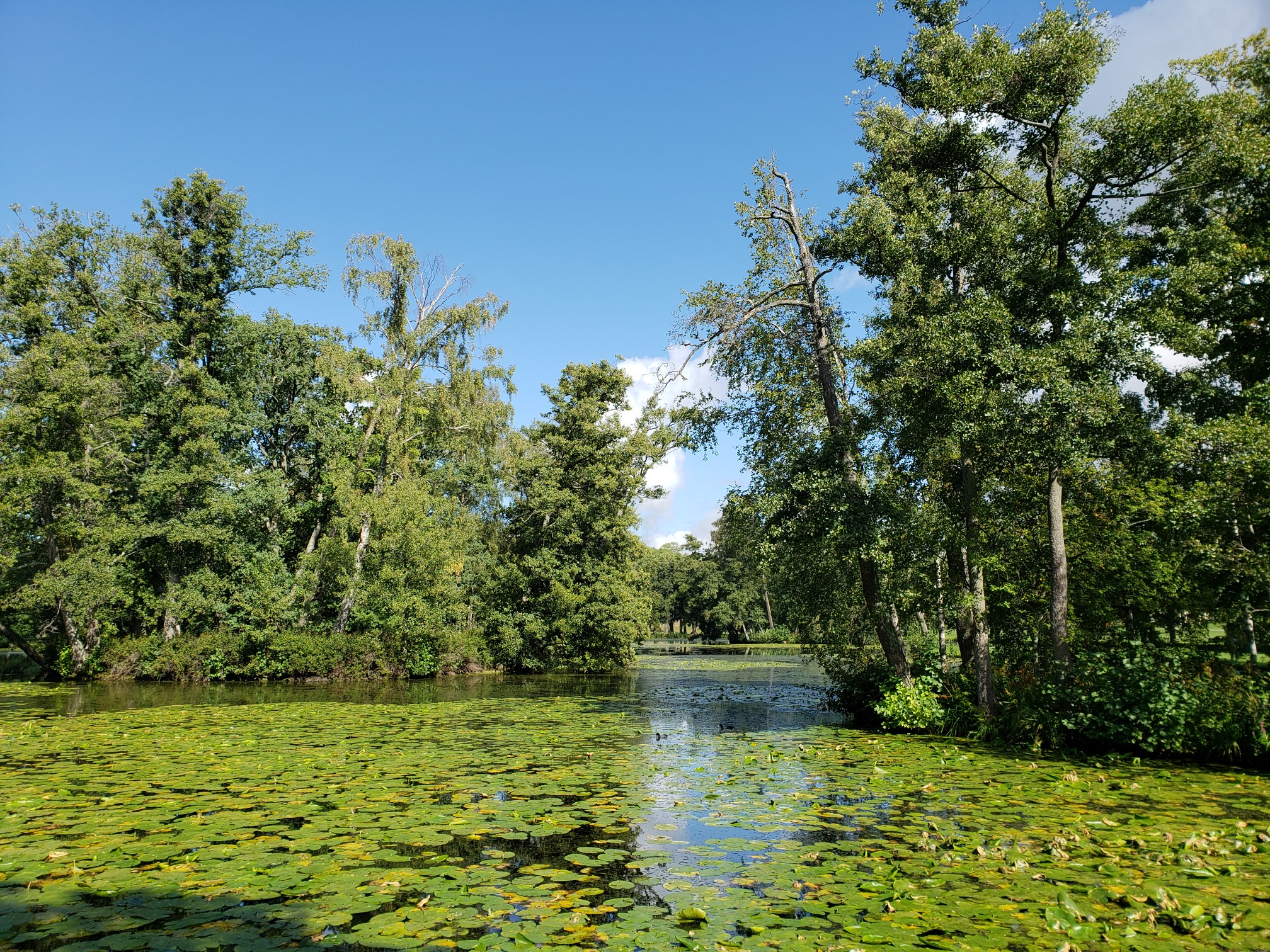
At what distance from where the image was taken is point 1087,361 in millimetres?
10945

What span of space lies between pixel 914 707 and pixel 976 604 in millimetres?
2326

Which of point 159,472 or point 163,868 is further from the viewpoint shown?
point 159,472

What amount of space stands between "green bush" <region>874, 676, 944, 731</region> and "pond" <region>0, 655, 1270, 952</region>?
94 centimetres

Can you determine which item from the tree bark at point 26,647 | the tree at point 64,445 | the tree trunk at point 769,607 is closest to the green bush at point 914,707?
the tree at point 64,445

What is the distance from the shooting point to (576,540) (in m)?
33.5

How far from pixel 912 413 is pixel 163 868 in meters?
12.6

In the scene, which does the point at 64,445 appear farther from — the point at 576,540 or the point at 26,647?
the point at 576,540

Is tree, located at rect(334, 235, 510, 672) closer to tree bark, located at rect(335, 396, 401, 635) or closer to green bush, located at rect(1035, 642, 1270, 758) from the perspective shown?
tree bark, located at rect(335, 396, 401, 635)

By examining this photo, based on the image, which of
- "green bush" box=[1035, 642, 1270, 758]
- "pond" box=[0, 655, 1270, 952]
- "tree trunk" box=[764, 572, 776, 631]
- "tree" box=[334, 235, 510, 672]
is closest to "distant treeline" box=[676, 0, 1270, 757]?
"green bush" box=[1035, 642, 1270, 758]

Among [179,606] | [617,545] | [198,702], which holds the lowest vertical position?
[198,702]

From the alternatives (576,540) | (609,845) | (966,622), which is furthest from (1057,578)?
(576,540)

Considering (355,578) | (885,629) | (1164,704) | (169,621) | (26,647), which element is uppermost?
(355,578)

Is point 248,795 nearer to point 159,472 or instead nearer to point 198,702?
point 198,702

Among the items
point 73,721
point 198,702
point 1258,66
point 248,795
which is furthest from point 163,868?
point 1258,66
